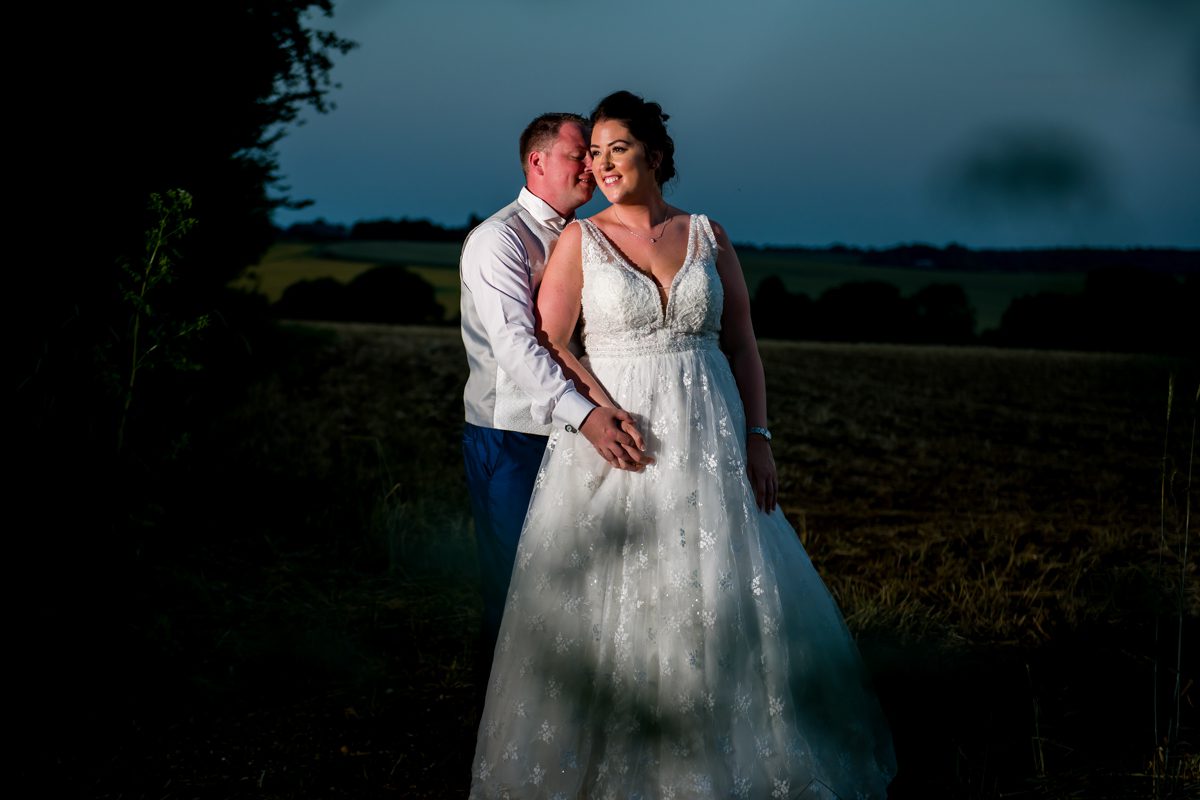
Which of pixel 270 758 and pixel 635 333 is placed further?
pixel 270 758

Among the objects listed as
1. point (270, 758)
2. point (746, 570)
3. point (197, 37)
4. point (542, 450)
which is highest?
point (197, 37)

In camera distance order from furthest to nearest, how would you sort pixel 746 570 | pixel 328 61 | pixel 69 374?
pixel 328 61 → pixel 69 374 → pixel 746 570

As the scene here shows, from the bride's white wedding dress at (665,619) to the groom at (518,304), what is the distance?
1.41 ft

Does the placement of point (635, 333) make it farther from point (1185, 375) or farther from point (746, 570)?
point (1185, 375)

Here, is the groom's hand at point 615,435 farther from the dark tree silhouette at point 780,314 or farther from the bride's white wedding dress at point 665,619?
the dark tree silhouette at point 780,314

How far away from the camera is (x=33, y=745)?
4.10 metres

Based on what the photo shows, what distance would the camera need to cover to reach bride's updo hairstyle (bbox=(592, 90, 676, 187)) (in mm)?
3367

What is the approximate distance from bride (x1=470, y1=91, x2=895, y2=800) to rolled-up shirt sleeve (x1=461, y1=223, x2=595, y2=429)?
4.2 inches

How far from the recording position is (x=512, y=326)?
11.6 feet

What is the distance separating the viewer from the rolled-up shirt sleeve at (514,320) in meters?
3.38

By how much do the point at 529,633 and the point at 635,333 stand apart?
3.39 ft

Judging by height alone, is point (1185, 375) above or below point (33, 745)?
above

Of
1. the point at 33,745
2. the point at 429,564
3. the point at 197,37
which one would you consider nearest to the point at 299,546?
the point at 429,564

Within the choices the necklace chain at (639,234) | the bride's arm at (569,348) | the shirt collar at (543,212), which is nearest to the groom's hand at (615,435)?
the bride's arm at (569,348)
